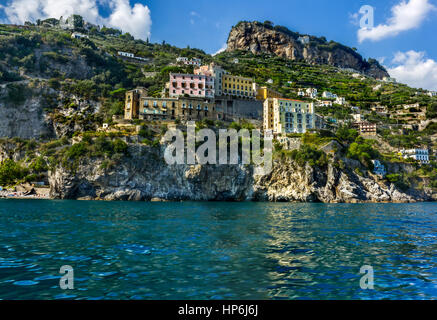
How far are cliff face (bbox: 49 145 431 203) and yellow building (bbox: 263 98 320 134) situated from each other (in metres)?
13.9

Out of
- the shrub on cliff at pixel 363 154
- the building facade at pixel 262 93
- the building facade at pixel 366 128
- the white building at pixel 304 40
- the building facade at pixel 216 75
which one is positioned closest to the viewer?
the shrub on cliff at pixel 363 154

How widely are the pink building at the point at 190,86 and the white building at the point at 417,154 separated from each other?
44.3 metres

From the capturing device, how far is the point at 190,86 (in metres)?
64.3

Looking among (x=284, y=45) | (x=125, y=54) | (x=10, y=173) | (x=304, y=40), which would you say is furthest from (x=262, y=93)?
(x=304, y=40)

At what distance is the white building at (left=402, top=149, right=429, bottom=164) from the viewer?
63.1 meters

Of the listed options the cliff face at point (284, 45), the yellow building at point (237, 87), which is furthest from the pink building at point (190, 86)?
the cliff face at point (284, 45)

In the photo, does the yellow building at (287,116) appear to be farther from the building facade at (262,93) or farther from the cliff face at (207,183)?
the cliff face at (207,183)

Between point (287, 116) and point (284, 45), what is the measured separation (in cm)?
10474

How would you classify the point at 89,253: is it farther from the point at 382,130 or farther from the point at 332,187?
the point at 382,130

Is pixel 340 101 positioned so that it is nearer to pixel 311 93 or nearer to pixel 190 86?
pixel 311 93

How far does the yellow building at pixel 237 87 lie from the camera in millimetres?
68812

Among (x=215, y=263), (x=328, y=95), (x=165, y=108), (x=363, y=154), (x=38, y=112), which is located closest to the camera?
(x=215, y=263)

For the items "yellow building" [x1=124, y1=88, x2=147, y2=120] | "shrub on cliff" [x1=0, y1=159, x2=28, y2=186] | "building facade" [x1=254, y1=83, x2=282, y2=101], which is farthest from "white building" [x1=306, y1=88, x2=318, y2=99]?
"shrub on cliff" [x1=0, y1=159, x2=28, y2=186]
